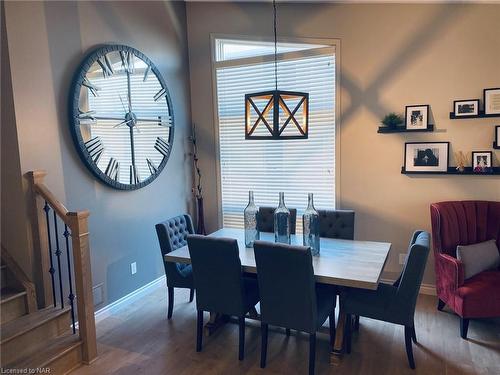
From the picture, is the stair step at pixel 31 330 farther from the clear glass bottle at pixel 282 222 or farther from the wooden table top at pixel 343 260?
the clear glass bottle at pixel 282 222

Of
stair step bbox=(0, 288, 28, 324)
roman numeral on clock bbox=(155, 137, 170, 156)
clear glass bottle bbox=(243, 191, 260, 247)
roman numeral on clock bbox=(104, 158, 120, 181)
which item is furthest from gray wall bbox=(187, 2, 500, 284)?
stair step bbox=(0, 288, 28, 324)

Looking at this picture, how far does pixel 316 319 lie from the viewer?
2523 millimetres

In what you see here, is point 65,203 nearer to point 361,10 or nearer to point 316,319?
point 316,319

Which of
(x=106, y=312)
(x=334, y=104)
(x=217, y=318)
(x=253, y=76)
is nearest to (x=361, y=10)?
(x=334, y=104)

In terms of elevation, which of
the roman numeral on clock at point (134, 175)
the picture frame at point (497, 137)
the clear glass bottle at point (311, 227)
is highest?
the picture frame at point (497, 137)

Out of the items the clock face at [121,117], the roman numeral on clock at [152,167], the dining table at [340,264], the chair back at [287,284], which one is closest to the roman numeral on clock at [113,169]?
the clock face at [121,117]

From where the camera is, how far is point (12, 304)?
2.80 meters

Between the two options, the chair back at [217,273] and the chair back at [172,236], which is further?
the chair back at [172,236]

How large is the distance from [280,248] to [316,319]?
582 mm

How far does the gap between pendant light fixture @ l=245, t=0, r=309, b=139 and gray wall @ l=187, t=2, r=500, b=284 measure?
147 cm

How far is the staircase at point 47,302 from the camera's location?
2.61 meters

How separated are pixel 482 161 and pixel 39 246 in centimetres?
404

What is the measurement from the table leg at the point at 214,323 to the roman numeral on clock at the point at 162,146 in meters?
1.97

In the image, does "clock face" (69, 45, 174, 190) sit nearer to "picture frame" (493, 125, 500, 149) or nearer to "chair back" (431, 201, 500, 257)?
"chair back" (431, 201, 500, 257)
